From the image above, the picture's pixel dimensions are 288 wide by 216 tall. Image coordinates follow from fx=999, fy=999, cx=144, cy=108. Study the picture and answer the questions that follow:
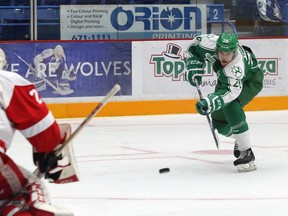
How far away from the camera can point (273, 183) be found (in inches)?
220

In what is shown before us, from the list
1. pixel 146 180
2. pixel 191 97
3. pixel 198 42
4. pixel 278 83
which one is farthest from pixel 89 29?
pixel 146 180

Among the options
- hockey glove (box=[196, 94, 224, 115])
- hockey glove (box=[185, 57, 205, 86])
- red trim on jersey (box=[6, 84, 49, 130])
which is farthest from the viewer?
hockey glove (box=[185, 57, 205, 86])

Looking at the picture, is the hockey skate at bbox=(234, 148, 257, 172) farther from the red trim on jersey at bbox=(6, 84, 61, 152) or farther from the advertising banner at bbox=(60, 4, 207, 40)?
the advertising banner at bbox=(60, 4, 207, 40)

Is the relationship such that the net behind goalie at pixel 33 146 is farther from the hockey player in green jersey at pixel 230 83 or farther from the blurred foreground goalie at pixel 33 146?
the hockey player in green jersey at pixel 230 83

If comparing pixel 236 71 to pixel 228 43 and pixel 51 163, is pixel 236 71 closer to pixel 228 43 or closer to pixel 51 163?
pixel 228 43

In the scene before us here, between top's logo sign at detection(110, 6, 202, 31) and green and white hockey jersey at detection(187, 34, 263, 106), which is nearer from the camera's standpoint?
green and white hockey jersey at detection(187, 34, 263, 106)

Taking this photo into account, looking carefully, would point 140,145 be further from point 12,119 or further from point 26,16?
point 12,119

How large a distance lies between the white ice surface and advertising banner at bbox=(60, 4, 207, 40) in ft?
3.64

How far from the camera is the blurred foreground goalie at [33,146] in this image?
116 inches

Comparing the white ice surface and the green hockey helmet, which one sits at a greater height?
the green hockey helmet

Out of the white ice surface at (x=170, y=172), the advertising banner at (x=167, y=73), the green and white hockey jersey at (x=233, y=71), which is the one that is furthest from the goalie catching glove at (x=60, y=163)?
the advertising banner at (x=167, y=73)

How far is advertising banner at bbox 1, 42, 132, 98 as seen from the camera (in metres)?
8.95

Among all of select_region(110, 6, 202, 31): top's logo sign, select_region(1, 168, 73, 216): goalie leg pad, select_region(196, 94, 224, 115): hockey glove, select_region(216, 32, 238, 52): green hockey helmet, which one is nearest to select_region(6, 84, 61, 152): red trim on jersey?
select_region(1, 168, 73, 216): goalie leg pad

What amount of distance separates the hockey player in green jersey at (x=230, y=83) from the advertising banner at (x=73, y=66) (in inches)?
107
